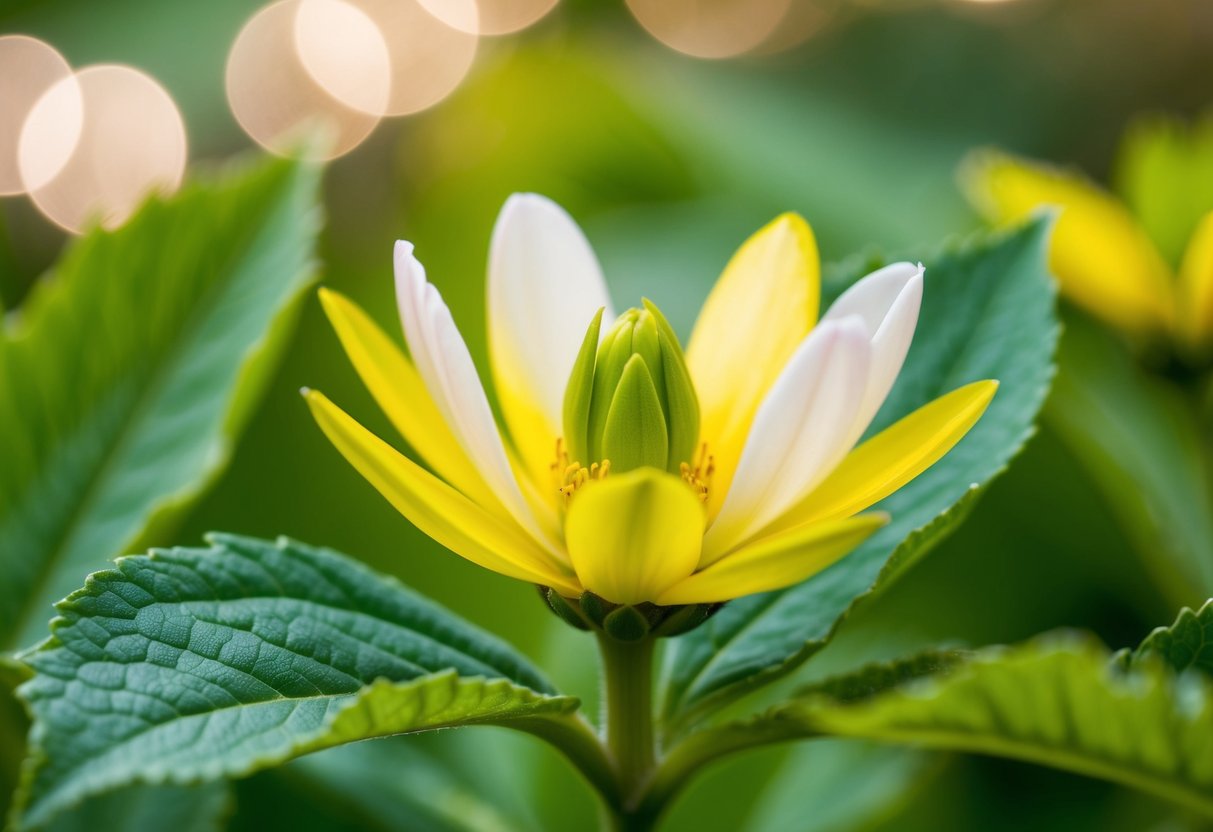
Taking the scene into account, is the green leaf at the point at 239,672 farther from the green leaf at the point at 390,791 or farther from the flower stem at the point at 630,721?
the green leaf at the point at 390,791

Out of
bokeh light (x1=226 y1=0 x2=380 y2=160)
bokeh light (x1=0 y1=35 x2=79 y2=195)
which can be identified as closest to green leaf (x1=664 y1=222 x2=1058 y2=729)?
bokeh light (x1=226 y1=0 x2=380 y2=160)

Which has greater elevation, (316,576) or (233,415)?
(233,415)

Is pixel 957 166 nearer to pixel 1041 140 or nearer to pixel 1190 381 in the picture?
pixel 1041 140

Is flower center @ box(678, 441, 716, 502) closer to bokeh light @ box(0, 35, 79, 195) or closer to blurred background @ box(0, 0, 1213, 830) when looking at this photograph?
blurred background @ box(0, 0, 1213, 830)

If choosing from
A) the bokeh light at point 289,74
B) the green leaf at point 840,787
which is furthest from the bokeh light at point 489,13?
the green leaf at point 840,787

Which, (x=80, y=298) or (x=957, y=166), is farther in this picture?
(x=957, y=166)

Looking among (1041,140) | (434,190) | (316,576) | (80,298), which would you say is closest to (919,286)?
(316,576)
